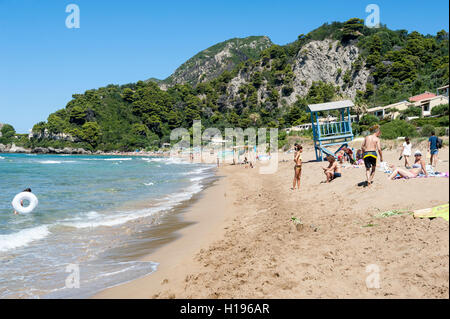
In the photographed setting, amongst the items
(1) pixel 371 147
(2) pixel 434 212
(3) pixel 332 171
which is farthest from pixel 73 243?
(3) pixel 332 171

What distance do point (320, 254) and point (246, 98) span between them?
105 meters

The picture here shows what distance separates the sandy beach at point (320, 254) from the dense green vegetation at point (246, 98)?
61015 mm

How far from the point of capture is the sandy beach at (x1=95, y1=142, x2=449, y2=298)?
3.21m

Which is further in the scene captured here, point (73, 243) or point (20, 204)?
point (20, 204)

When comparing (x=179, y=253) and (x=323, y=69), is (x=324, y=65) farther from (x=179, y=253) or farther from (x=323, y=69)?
(x=179, y=253)

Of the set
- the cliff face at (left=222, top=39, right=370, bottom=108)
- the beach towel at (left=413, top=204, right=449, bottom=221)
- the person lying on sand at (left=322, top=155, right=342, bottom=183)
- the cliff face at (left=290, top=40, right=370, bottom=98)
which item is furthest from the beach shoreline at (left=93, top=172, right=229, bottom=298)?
the cliff face at (left=290, top=40, right=370, bottom=98)

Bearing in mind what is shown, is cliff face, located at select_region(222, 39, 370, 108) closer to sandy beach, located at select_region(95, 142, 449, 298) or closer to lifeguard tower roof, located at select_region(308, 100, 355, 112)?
lifeguard tower roof, located at select_region(308, 100, 355, 112)

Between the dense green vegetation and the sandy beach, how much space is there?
200 ft

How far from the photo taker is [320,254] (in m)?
4.18

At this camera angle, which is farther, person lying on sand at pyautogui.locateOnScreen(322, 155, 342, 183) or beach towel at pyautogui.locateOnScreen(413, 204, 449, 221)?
person lying on sand at pyautogui.locateOnScreen(322, 155, 342, 183)

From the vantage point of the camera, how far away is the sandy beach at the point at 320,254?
3.21 meters

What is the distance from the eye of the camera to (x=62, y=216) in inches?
384

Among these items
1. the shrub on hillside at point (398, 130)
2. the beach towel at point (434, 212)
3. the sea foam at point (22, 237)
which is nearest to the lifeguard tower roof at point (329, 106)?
the beach towel at point (434, 212)

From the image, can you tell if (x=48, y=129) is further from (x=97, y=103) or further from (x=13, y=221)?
(x=13, y=221)
